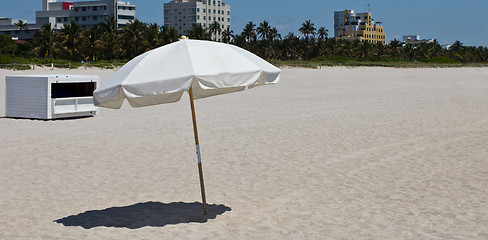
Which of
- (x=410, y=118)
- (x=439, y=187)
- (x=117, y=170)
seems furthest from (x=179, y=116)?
Result: (x=439, y=187)

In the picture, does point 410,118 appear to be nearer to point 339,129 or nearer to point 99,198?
point 339,129

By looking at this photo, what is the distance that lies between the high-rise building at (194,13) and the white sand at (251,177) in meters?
131

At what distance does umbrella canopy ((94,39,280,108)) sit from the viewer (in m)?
5.41

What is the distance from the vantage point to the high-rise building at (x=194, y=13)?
147 metres

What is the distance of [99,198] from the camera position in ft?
24.6

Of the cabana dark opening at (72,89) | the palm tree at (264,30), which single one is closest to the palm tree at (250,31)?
the palm tree at (264,30)

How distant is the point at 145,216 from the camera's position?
6648mm

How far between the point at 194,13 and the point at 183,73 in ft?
474

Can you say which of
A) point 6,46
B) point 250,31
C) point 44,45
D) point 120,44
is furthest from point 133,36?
point 250,31

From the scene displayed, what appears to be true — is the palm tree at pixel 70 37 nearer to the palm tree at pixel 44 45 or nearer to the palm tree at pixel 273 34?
the palm tree at pixel 44 45

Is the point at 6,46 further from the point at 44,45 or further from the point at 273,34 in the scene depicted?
the point at 273,34

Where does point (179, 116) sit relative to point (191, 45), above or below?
below

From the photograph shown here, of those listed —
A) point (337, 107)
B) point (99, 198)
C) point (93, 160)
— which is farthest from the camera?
point (337, 107)

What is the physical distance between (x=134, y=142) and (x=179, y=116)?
476cm
